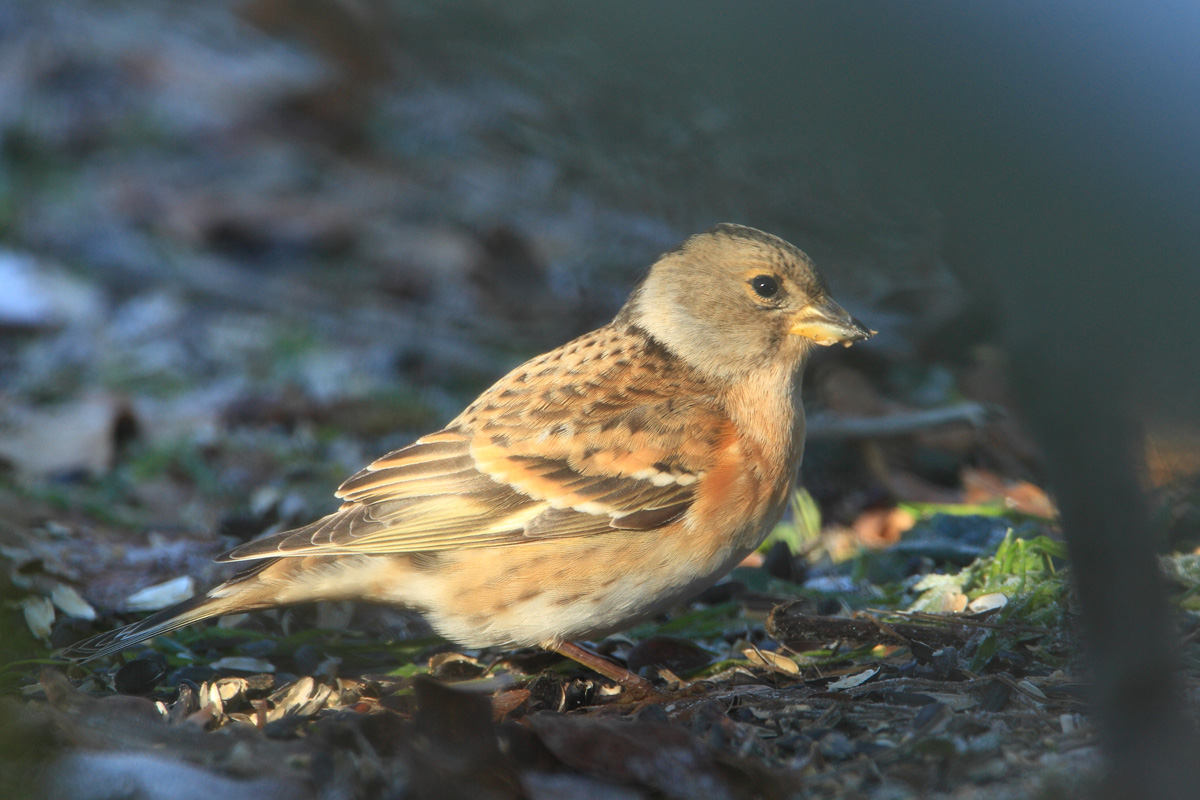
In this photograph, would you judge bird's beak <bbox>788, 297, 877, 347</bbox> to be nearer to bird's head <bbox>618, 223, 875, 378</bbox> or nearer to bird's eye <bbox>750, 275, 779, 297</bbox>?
bird's head <bbox>618, 223, 875, 378</bbox>

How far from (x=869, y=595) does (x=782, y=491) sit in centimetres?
64

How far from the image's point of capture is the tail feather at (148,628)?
Answer: 11.0 feet

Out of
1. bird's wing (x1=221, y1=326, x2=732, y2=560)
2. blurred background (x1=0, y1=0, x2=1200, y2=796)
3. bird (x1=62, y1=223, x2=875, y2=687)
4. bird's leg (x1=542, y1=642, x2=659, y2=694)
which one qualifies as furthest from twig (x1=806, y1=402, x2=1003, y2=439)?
bird's leg (x1=542, y1=642, x2=659, y2=694)

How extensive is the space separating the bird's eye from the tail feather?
222 cm

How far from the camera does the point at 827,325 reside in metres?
3.90

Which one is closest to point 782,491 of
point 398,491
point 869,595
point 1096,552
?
point 869,595

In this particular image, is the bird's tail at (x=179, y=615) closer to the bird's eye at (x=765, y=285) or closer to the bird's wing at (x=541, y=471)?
the bird's wing at (x=541, y=471)

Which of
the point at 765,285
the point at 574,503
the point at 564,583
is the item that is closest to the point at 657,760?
the point at 564,583

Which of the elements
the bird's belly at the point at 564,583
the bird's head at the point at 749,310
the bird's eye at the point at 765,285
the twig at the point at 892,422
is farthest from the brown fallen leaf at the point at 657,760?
the twig at the point at 892,422

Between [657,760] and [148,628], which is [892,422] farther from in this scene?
[148,628]

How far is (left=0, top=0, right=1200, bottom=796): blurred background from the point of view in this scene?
4.02 ft

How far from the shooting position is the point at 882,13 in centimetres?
108

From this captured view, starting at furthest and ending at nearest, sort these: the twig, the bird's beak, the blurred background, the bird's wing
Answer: the twig → the bird's beak → the bird's wing → the blurred background

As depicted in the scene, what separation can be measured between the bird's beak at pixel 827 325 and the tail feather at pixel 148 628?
2.28 m
